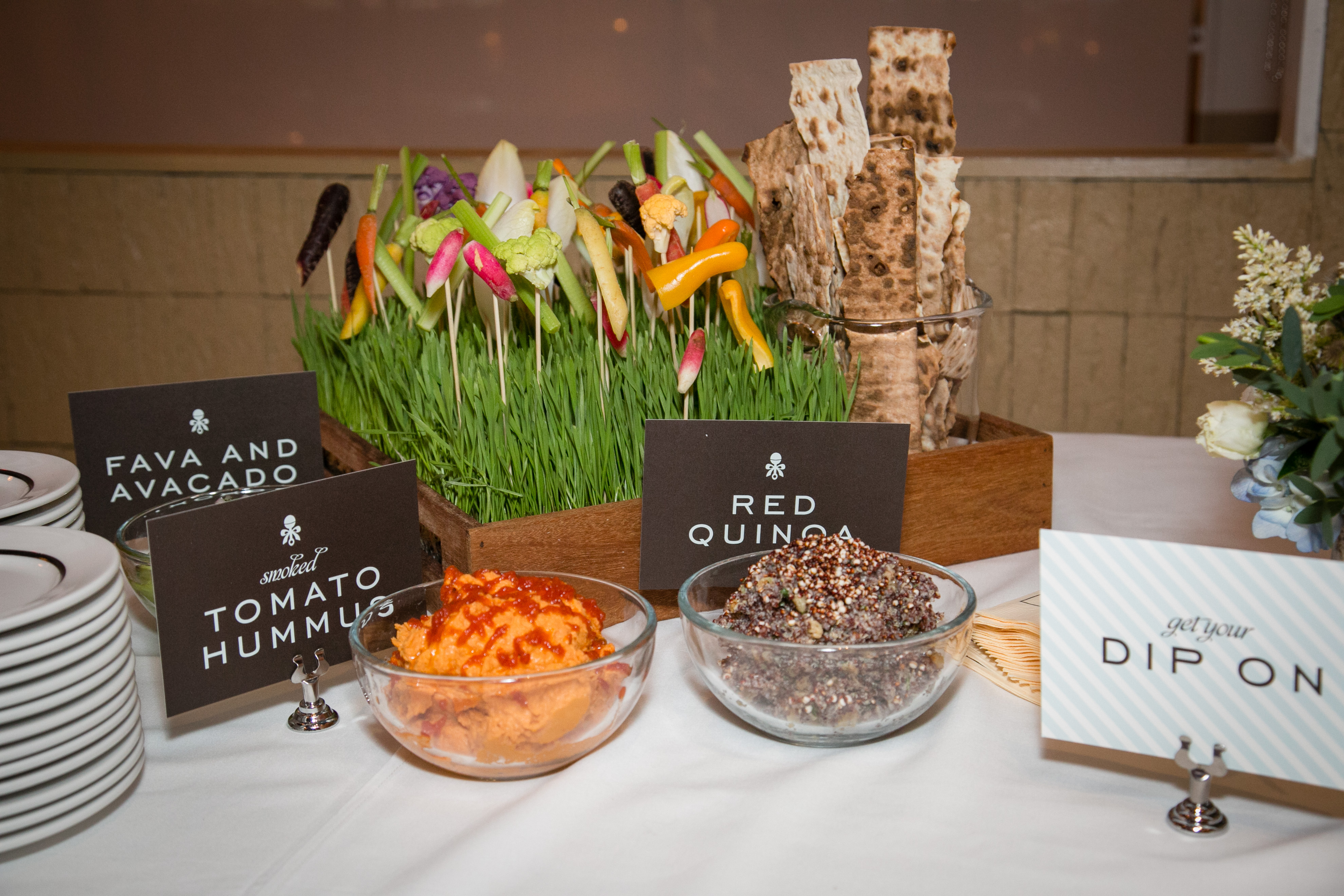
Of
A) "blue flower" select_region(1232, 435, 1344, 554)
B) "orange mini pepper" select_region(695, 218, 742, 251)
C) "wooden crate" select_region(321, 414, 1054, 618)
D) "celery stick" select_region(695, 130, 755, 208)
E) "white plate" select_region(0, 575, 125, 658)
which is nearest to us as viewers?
"white plate" select_region(0, 575, 125, 658)

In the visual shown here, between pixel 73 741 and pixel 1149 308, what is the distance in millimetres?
2803

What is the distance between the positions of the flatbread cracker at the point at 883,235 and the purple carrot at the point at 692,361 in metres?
0.18

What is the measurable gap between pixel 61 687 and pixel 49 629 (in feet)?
0.13

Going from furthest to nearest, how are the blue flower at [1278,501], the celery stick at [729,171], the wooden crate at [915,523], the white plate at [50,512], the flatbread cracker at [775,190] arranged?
the celery stick at [729,171] < the flatbread cracker at [775,190] < the wooden crate at [915,523] < the white plate at [50,512] < the blue flower at [1278,501]

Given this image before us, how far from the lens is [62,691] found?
0.60m

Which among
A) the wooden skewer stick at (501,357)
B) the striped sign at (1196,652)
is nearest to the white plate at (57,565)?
the wooden skewer stick at (501,357)

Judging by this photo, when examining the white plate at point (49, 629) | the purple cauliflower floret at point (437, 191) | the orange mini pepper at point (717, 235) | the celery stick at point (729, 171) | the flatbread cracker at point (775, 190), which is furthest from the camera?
the purple cauliflower floret at point (437, 191)

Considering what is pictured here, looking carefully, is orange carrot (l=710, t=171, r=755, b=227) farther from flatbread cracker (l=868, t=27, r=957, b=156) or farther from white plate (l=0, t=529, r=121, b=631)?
white plate (l=0, t=529, r=121, b=631)

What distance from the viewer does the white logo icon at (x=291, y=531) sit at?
0.76m

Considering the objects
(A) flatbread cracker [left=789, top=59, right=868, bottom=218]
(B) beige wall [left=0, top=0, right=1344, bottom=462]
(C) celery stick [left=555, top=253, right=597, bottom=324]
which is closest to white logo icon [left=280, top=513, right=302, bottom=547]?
(C) celery stick [left=555, top=253, right=597, bottom=324]

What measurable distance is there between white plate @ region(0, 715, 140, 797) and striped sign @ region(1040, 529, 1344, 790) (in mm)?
608

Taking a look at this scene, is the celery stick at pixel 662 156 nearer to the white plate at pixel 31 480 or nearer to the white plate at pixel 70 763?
the white plate at pixel 31 480

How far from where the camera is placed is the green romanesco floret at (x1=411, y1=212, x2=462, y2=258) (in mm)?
1053

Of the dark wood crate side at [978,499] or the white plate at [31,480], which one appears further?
the dark wood crate side at [978,499]
